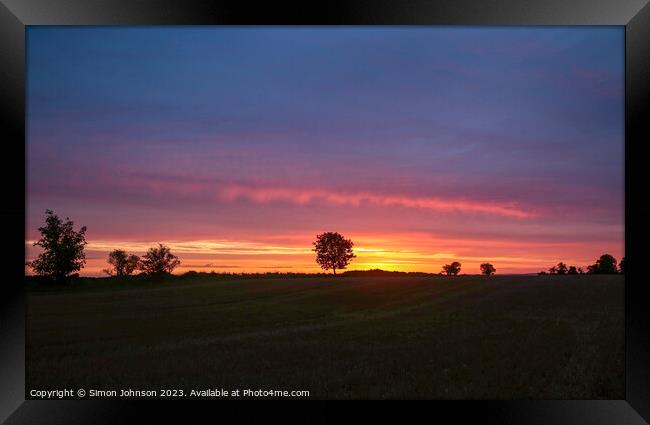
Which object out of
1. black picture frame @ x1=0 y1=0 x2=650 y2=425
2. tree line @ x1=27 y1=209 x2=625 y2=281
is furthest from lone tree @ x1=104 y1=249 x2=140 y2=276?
black picture frame @ x1=0 y1=0 x2=650 y2=425

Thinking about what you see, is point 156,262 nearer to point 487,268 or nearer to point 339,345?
point 339,345

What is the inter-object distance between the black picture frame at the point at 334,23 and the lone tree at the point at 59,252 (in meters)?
8.41

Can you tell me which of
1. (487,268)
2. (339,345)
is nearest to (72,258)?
(339,345)

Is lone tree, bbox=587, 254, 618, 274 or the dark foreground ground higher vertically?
lone tree, bbox=587, 254, 618, 274

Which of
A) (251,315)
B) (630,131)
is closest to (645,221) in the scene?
(630,131)

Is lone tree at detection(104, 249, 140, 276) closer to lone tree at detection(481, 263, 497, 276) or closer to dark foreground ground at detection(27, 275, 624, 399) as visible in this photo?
dark foreground ground at detection(27, 275, 624, 399)

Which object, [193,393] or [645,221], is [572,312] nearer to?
[645,221]

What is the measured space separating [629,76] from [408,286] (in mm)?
22650

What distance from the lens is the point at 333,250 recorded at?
3388 cm

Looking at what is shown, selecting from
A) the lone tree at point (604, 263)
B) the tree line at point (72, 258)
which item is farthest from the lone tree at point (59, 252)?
the lone tree at point (604, 263)

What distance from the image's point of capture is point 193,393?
6375mm

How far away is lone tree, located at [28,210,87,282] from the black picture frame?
8410mm

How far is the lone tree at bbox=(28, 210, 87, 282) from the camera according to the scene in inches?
556

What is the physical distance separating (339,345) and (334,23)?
679 cm
